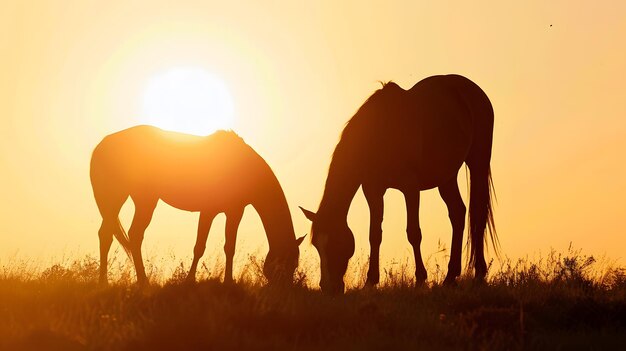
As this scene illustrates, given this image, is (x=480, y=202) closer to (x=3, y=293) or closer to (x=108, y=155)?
(x=108, y=155)

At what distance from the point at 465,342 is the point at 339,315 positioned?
4.23 feet

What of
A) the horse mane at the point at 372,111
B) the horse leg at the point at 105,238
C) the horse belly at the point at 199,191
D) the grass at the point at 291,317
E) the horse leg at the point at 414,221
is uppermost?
the horse mane at the point at 372,111

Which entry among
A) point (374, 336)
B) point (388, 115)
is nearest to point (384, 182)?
point (388, 115)

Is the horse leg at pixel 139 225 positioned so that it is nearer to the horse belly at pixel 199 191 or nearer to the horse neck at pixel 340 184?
the horse belly at pixel 199 191

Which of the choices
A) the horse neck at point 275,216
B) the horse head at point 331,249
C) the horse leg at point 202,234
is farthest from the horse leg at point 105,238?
the horse head at point 331,249

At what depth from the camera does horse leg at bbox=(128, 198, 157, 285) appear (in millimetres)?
12670

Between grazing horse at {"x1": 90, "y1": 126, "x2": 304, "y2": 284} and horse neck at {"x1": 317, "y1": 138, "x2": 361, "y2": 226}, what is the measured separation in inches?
66.4

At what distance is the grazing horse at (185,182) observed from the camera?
43.2ft

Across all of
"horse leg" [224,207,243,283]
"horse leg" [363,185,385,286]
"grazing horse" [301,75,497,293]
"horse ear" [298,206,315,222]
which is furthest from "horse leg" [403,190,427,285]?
"horse leg" [224,207,243,283]

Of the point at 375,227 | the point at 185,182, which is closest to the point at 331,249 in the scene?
the point at 375,227

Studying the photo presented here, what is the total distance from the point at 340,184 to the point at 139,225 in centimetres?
383

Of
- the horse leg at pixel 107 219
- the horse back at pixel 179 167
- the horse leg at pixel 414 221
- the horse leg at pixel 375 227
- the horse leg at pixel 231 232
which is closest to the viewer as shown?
the horse leg at pixel 375 227

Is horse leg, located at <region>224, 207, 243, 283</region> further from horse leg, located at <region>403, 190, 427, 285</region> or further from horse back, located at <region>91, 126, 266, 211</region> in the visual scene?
horse leg, located at <region>403, 190, 427, 285</region>

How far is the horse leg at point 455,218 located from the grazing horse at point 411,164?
2cm
